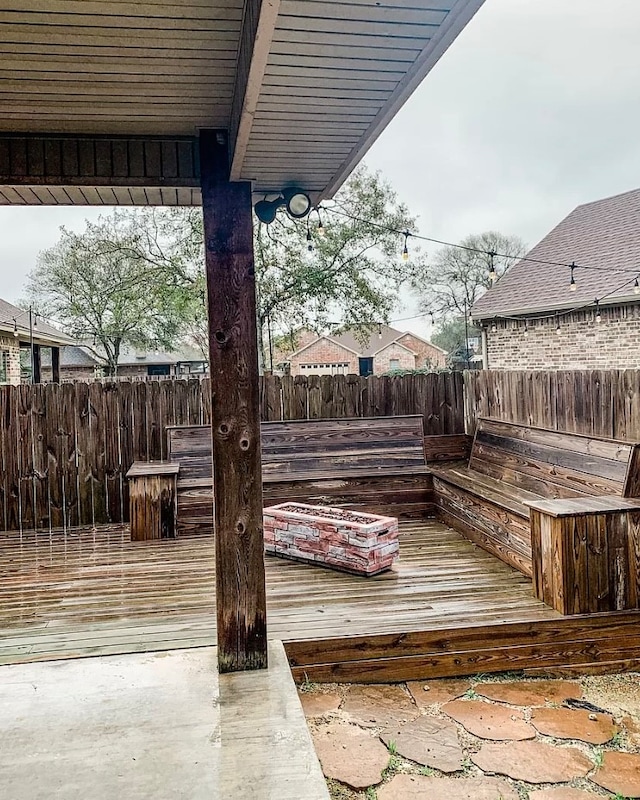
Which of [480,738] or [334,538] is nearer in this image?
[480,738]

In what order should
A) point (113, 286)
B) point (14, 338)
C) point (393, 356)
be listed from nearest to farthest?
point (14, 338) → point (113, 286) → point (393, 356)

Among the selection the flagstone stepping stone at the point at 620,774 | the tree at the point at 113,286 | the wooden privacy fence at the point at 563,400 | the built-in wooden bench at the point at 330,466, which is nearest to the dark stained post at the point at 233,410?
the flagstone stepping stone at the point at 620,774

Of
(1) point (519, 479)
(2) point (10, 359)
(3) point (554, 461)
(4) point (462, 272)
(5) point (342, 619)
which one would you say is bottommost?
(5) point (342, 619)

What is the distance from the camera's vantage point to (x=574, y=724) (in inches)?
101

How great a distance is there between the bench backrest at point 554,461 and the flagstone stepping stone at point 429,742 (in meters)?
1.93

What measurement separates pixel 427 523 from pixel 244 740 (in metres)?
3.57

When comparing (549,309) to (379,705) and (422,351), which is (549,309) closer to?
(379,705)

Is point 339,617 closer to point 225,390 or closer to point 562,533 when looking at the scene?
point 562,533

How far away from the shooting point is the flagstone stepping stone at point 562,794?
2.11 m

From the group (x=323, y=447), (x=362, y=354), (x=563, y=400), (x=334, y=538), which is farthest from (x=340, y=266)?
(x=334, y=538)

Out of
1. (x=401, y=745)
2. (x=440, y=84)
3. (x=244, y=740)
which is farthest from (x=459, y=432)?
(x=440, y=84)

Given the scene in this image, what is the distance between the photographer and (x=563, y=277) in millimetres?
10359

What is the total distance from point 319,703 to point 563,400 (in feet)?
10.6

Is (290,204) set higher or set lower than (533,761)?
higher
